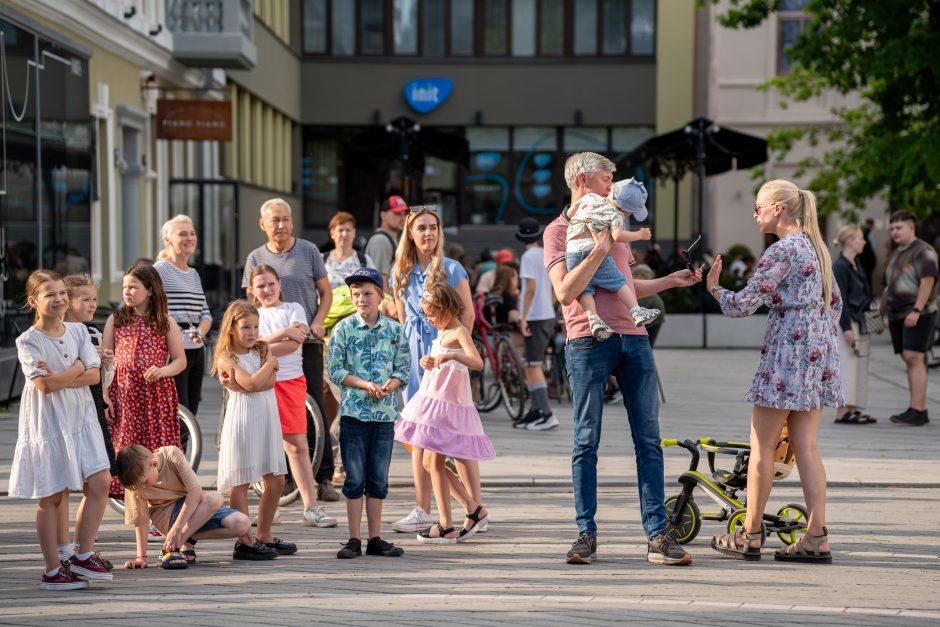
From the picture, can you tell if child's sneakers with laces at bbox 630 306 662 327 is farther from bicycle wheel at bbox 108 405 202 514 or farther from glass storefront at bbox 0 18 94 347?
glass storefront at bbox 0 18 94 347

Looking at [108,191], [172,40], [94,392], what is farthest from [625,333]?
[172,40]

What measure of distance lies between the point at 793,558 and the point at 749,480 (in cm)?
43

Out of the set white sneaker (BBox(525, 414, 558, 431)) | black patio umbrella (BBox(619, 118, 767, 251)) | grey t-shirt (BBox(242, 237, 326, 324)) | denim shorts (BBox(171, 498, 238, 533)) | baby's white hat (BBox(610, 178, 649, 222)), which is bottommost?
white sneaker (BBox(525, 414, 558, 431))

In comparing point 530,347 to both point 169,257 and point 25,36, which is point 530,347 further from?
point 25,36

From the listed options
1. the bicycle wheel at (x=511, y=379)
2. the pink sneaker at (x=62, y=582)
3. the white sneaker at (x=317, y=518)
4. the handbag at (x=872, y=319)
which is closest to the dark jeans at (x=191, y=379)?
the white sneaker at (x=317, y=518)

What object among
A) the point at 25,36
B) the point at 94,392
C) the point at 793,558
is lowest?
the point at 793,558

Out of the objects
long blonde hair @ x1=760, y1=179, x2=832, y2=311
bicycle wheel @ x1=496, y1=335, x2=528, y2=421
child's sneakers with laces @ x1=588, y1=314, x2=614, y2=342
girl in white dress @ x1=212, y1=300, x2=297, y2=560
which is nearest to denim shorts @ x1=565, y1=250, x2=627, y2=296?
child's sneakers with laces @ x1=588, y1=314, x2=614, y2=342

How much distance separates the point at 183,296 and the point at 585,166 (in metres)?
3.28

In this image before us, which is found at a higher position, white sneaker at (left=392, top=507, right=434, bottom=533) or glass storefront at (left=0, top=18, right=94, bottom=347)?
glass storefront at (left=0, top=18, right=94, bottom=347)

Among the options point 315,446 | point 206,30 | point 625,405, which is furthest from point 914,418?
point 206,30

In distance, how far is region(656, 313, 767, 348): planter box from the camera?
74.6ft

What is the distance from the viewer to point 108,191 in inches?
821

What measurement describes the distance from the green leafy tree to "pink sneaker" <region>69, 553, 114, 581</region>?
1706cm

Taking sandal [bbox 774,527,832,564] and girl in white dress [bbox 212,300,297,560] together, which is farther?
girl in white dress [bbox 212,300,297,560]
